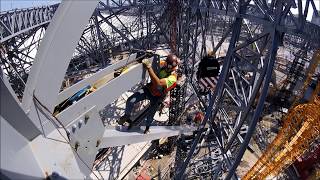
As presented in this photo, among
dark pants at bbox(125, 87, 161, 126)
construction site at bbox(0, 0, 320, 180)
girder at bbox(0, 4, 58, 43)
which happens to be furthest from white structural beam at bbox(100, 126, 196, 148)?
girder at bbox(0, 4, 58, 43)

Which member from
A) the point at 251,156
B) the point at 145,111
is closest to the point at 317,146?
the point at 251,156

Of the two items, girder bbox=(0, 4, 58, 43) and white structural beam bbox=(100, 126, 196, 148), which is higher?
girder bbox=(0, 4, 58, 43)

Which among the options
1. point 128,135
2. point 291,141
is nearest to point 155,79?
point 128,135

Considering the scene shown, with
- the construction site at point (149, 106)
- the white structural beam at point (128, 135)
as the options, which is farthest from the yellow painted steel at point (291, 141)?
the white structural beam at point (128, 135)

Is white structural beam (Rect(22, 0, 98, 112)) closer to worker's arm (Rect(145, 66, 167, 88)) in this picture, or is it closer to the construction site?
the construction site

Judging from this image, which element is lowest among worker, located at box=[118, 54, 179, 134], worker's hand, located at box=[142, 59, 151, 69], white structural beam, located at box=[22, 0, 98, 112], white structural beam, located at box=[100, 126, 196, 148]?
white structural beam, located at box=[100, 126, 196, 148]

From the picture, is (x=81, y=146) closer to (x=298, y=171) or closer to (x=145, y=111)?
(x=145, y=111)

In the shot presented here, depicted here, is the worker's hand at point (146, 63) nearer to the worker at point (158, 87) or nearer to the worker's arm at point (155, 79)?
the worker's arm at point (155, 79)
